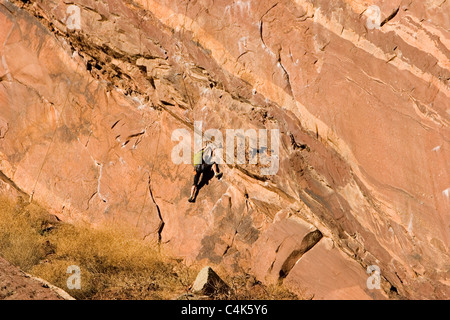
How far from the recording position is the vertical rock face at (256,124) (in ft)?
21.1

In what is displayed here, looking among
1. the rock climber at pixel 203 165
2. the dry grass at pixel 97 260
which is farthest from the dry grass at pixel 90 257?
the rock climber at pixel 203 165

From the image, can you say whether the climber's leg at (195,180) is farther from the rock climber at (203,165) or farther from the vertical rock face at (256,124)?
the vertical rock face at (256,124)

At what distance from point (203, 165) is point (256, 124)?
1.11 m

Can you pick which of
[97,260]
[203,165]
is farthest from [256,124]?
[97,260]

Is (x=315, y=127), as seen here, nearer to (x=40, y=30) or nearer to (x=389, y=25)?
(x=389, y=25)

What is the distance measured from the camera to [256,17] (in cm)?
685

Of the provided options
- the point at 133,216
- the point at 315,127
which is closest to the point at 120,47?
the point at 133,216

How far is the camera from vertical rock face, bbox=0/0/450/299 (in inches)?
253

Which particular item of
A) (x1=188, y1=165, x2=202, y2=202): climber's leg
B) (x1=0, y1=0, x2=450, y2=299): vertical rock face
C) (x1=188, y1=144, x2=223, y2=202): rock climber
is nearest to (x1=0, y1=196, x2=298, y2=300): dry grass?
(x1=0, y1=0, x2=450, y2=299): vertical rock face

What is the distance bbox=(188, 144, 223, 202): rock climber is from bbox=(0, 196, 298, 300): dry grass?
1.24 m

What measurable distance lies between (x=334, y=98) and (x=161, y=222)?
11.4 feet

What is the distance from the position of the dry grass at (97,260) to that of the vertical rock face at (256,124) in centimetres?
25

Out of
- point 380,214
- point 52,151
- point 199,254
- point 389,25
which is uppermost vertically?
point 389,25

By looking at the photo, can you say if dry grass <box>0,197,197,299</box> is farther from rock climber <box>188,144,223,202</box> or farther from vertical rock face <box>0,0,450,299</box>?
rock climber <box>188,144,223,202</box>
